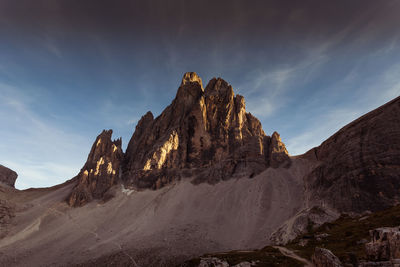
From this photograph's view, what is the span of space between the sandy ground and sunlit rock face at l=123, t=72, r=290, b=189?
6.48 metres

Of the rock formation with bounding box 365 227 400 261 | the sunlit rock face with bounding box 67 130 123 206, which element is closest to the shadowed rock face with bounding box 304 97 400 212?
the rock formation with bounding box 365 227 400 261

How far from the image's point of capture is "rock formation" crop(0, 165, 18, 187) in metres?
111

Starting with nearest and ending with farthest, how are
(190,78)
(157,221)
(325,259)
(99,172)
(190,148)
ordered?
(325,259) → (157,221) → (99,172) → (190,148) → (190,78)

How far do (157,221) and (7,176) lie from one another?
101574mm

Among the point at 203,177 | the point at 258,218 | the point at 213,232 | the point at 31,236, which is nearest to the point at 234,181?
the point at 203,177

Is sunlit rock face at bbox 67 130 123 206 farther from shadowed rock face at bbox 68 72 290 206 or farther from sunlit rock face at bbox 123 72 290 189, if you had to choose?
sunlit rock face at bbox 123 72 290 189

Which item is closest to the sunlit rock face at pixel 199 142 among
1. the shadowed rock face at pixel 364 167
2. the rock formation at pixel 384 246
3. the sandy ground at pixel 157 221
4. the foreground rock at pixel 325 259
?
the sandy ground at pixel 157 221

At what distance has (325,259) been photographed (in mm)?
20203

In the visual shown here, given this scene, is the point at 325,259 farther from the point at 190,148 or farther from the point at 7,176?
the point at 7,176

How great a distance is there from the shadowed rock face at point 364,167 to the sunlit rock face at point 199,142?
25.4m

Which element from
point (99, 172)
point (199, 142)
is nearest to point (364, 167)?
point (199, 142)

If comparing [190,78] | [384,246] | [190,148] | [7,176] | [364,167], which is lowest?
[384,246]

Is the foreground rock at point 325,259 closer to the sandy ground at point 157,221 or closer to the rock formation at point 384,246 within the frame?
the rock formation at point 384,246

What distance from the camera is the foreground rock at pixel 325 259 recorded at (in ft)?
60.5
